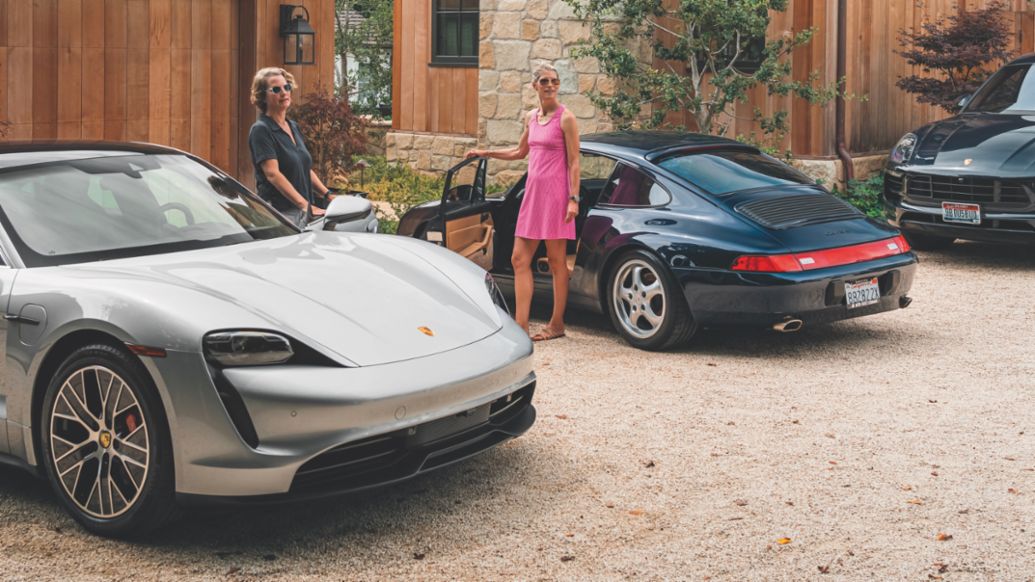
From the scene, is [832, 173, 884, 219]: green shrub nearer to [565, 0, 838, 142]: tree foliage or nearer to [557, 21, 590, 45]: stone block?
[565, 0, 838, 142]: tree foliage

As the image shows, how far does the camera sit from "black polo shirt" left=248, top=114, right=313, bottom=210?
8359 millimetres

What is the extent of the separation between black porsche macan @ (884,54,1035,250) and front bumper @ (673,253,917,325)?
11.7 feet

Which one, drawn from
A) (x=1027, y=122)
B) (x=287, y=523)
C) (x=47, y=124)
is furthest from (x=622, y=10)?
(x=287, y=523)

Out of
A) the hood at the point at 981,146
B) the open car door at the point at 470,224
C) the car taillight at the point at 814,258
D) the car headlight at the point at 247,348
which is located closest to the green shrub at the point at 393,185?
the open car door at the point at 470,224

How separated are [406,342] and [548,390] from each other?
2456 mm

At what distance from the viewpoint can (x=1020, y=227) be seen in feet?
37.0

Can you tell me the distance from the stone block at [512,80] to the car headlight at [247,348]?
1265 centimetres

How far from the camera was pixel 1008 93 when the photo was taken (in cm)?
1302

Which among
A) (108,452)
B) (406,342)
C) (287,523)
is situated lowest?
(287,523)

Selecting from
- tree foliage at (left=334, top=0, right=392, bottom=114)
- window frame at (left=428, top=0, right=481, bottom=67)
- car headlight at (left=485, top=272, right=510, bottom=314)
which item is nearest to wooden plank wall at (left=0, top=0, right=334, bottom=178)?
window frame at (left=428, top=0, right=481, bottom=67)

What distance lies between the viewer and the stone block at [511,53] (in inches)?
667

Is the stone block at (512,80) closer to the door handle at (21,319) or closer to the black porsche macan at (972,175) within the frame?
the black porsche macan at (972,175)

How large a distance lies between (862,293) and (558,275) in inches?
77.2

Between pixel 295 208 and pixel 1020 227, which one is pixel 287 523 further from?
pixel 1020 227
